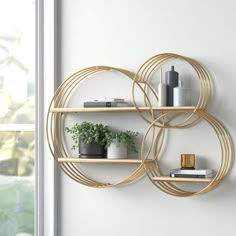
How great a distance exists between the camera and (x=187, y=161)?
9.63 ft

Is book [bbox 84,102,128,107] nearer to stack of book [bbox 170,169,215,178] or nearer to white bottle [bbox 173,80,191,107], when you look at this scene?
white bottle [bbox 173,80,191,107]

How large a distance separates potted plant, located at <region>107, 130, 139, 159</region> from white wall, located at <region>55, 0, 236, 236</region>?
0.11 meters

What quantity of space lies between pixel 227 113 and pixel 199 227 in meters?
0.61

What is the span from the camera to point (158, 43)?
3094mm

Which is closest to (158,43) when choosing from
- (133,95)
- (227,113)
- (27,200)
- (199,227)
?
(133,95)

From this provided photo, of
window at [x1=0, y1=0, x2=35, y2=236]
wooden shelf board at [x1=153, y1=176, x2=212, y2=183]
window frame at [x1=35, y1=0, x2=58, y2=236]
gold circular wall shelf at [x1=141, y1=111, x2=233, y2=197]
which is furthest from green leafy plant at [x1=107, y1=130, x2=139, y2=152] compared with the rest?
window at [x1=0, y1=0, x2=35, y2=236]

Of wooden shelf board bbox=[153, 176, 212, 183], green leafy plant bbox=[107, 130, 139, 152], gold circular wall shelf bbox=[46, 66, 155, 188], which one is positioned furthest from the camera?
gold circular wall shelf bbox=[46, 66, 155, 188]

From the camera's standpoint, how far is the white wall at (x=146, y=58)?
2945mm

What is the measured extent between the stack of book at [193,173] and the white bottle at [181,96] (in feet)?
1.09

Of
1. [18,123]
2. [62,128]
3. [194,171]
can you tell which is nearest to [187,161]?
[194,171]

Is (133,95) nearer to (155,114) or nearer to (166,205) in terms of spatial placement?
(155,114)

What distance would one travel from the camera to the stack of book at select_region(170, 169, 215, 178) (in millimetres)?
2848

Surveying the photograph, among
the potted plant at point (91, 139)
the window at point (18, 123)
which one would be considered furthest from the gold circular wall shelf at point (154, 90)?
the window at point (18, 123)

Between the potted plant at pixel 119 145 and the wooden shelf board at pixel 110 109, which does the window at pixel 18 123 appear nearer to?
the wooden shelf board at pixel 110 109
